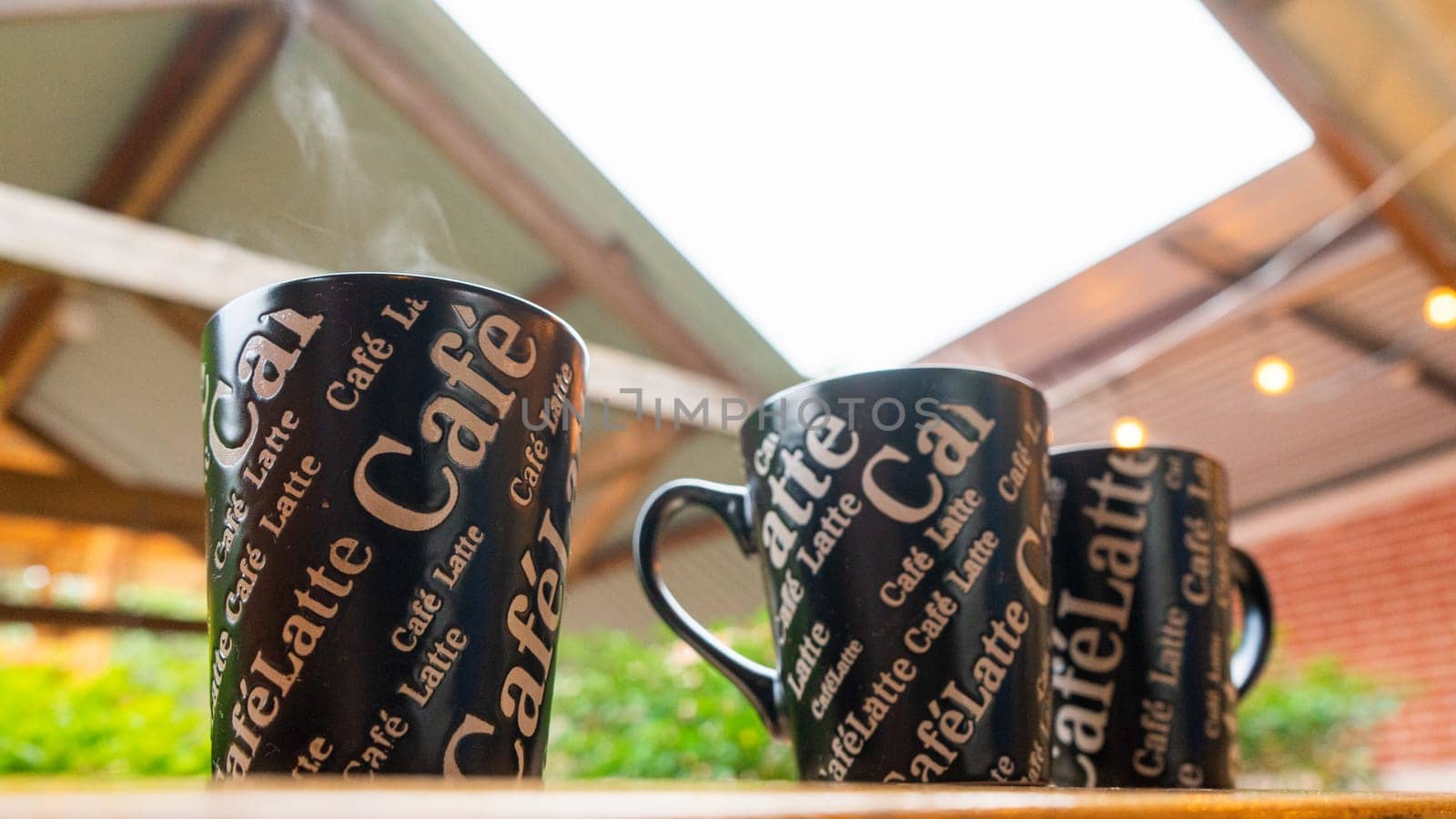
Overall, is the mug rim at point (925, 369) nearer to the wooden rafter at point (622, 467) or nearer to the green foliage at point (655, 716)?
the green foliage at point (655, 716)

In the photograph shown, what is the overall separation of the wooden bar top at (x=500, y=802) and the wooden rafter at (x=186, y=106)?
261 centimetres

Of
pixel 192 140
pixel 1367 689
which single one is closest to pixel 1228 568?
pixel 192 140

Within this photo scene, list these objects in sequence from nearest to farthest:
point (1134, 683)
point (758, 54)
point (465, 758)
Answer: point (465, 758), point (1134, 683), point (758, 54)

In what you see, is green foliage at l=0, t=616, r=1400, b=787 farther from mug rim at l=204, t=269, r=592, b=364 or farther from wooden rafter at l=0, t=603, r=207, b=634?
wooden rafter at l=0, t=603, r=207, b=634

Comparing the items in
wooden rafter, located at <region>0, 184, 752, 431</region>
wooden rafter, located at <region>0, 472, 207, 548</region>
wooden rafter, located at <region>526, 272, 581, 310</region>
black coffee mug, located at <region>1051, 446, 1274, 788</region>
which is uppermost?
wooden rafter, located at <region>526, 272, 581, 310</region>

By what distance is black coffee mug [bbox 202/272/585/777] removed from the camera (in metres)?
0.23

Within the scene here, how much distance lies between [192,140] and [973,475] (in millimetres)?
2656

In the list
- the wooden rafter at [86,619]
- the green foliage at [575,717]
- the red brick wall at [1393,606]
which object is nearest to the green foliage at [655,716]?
the green foliage at [575,717]

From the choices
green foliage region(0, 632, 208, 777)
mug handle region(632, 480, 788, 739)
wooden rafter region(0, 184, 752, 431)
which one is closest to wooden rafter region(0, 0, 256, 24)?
wooden rafter region(0, 184, 752, 431)

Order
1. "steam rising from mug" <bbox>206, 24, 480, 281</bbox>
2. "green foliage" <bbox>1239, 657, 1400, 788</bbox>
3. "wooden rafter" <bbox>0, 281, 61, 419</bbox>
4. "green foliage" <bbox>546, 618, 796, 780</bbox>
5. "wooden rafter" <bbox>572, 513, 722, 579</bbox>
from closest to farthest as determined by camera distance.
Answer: "steam rising from mug" <bbox>206, 24, 480, 281</bbox>, "green foliage" <bbox>546, 618, 796, 780</bbox>, "green foliage" <bbox>1239, 657, 1400, 788</bbox>, "wooden rafter" <bbox>0, 281, 61, 419</bbox>, "wooden rafter" <bbox>572, 513, 722, 579</bbox>

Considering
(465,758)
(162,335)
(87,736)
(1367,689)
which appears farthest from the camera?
(1367,689)

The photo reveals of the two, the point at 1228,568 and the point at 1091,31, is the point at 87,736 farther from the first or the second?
the point at 1091,31

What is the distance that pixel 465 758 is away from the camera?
0.76ft

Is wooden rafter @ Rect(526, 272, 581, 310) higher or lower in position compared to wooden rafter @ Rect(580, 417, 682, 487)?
higher
